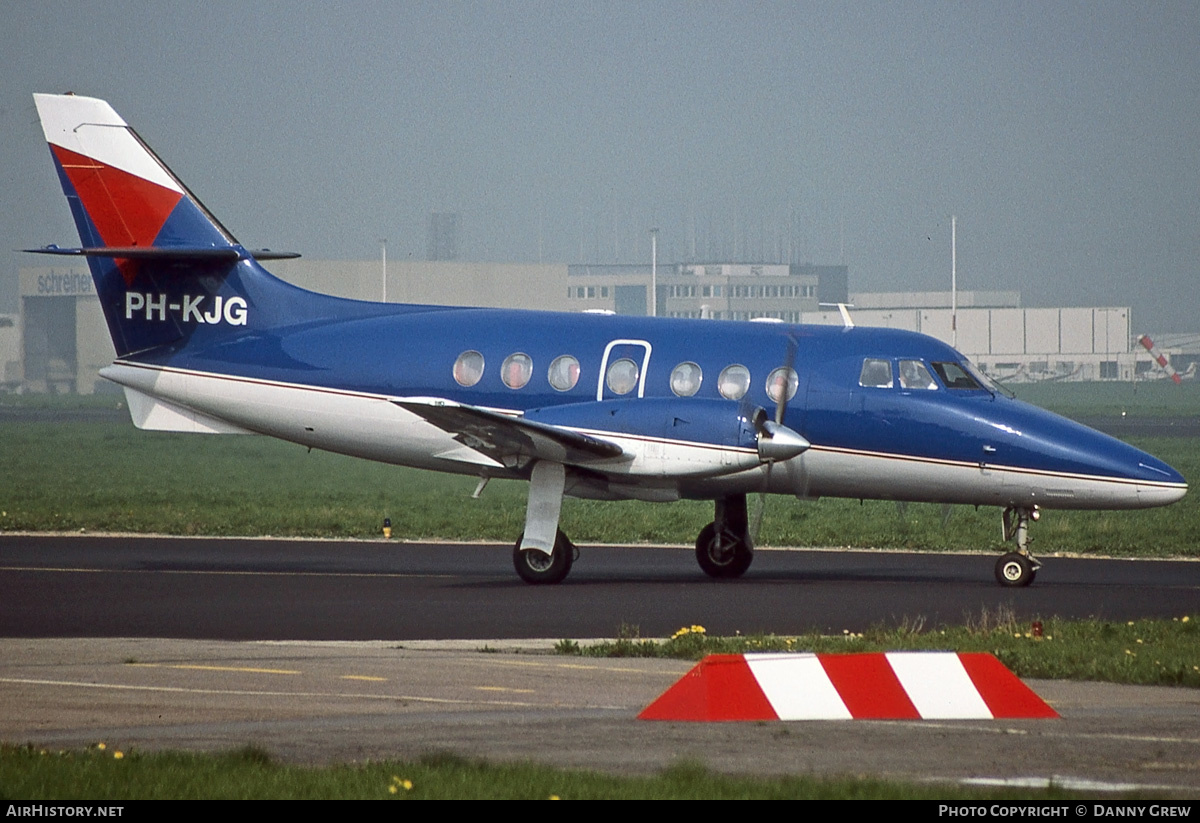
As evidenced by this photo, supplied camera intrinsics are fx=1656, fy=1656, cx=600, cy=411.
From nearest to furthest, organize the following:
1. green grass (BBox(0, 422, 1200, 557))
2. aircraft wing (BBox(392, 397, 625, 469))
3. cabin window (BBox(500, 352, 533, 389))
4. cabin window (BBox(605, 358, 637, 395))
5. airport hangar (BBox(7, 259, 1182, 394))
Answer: aircraft wing (BBox(392, 397, 625, 469)), cabin window (BBox(605, 358, 637, 395)), cabin window (BBox(500, 352, 533, 389)), green grass (BBox(0, 422, 1200, 557)), airport hangar (BBox(7, 259, 1182, 394))

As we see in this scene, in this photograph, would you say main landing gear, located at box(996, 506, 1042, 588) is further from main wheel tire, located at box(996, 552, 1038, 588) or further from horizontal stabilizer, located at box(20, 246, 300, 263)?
horizontal stabilizer, located at box(20, 246, 300, 263)

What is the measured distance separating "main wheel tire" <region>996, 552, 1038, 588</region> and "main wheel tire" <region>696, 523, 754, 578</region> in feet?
12.0

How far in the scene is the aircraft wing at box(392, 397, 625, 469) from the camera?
2114 cm

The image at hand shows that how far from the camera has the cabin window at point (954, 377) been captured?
22.5 meters

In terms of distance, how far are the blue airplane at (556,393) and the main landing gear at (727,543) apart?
0.11 ft

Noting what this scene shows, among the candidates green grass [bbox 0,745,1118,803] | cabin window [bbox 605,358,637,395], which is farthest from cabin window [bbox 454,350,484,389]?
green grass [bbox 0,745,1118,803]

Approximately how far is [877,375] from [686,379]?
258 centimetres

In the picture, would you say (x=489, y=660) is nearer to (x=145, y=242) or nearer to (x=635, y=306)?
(x=145, y=242)

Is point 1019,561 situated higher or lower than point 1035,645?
lower

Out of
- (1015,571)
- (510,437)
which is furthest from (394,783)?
(1015,571)

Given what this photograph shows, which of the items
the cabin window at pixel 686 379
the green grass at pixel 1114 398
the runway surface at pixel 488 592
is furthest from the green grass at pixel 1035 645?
the green grass at pixel 1114 398

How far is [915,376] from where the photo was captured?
73.5 ft

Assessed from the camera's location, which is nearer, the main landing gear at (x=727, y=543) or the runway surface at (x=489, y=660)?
the runway surface at (x=489, y=660)

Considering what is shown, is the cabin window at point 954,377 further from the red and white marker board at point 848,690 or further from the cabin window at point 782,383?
the red and white marker board at point 848,690
